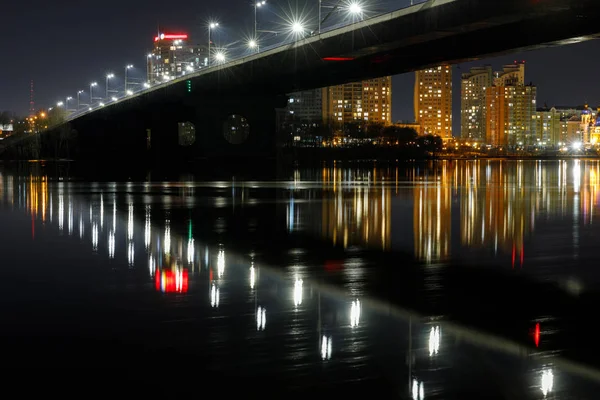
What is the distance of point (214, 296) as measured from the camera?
37.5 feet

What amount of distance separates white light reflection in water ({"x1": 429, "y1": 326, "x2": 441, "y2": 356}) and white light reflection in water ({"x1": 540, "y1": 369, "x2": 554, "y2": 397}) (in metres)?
1.20

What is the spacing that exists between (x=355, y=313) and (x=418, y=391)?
3.02 metres

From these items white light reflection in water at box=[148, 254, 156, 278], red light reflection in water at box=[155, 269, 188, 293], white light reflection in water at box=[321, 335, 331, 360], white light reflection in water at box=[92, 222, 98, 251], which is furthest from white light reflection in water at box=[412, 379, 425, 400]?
white light reflection in water at box=[92, 222, 98, 251]

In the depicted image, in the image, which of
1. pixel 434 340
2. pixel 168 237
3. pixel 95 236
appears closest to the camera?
pixel 434 340

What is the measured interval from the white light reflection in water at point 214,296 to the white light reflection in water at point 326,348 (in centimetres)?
235

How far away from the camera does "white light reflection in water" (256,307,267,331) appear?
9539 millimetres

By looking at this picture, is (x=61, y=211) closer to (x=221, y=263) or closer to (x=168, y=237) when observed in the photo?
(x=168, y=237)

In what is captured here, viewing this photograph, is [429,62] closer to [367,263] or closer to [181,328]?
[367,263]

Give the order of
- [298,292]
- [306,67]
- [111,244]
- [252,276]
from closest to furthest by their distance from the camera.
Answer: [298,292], [252,276], [111,244], [306,67]

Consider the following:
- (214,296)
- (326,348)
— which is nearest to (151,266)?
(214,296)

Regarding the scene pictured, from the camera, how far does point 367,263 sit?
14.6 m

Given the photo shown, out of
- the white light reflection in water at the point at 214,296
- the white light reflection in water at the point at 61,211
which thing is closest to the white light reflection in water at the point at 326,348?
the white light reflection in water at the point at 214,296

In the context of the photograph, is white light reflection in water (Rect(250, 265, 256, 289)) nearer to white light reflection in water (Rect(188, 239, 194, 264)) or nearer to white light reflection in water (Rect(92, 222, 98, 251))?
white light reflection in water (Rect(188, 239, 194, 264))

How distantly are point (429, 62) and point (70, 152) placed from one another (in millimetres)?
94026
